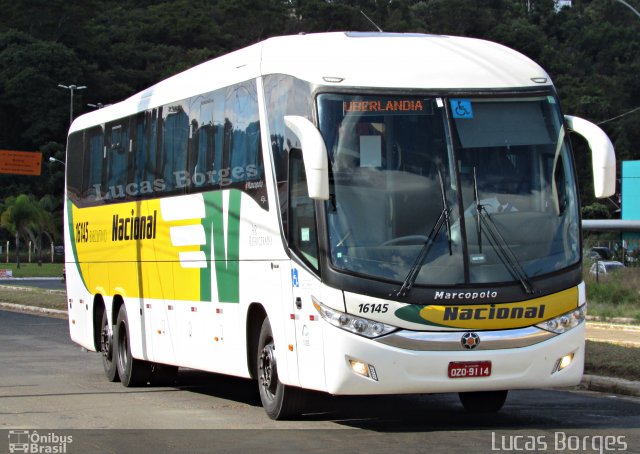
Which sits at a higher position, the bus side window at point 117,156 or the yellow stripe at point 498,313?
the bus side window at point 117,156

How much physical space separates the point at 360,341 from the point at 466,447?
124 cm

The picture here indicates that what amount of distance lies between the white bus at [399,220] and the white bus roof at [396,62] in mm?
21

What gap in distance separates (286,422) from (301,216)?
205 centimetres

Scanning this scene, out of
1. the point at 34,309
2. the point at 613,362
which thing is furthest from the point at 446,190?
the point at 34,309

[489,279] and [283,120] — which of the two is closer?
[489,279]

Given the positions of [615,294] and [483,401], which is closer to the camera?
[483,401]

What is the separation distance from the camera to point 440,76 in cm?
1145

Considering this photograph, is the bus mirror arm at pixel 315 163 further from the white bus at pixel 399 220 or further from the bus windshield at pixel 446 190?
the bus windshield at pixel 446 190

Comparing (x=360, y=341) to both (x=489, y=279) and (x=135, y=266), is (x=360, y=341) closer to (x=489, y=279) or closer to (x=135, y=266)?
(x=489, y=279)

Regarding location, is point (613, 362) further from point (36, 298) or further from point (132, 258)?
point (36, 298)

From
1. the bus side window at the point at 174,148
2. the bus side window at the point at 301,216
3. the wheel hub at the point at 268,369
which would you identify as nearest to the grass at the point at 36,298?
the bus side window at the point at 174,148

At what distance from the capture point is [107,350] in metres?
17.5

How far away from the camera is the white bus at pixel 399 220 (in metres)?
10.6

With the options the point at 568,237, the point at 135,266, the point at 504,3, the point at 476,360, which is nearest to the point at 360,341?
the point at 476,360
